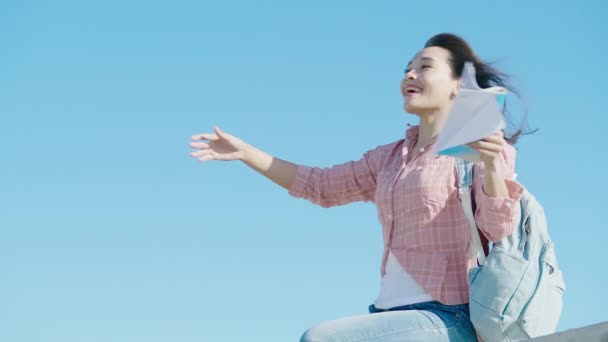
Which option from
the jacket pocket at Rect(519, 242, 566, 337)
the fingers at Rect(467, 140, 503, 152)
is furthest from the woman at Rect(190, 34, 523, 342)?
the jacket pocket at Rect(519, 242, 566, 337)

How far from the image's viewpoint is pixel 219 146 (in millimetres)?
6414

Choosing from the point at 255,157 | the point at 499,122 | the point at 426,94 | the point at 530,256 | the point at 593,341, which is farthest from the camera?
the point at 255,157

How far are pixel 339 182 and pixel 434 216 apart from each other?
105 centimetres

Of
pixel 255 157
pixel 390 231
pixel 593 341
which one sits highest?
pixel 255 157

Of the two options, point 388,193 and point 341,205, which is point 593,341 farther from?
point 341,205

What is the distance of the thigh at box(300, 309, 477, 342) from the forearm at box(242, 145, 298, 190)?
1.53 meters

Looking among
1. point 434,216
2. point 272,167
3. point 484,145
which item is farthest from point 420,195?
point 272,167

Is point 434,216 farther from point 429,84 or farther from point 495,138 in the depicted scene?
point 429,84

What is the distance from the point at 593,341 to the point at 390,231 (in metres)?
1.95

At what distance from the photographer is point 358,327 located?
16.6 feet

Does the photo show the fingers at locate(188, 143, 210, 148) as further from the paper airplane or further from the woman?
the paper airplane

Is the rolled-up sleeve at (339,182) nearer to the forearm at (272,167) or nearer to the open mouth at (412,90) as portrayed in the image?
the forearm at (272,167)

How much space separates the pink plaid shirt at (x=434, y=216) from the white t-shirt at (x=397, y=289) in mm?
41

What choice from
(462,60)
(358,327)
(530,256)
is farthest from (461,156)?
(462,60)
